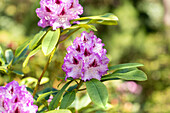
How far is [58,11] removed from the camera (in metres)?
0.99

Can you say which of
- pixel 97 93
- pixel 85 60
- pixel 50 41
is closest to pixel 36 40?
pixel 50 41

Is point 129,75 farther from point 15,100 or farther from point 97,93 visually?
point 15,100

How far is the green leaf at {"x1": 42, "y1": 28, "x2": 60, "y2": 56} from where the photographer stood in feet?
2.99

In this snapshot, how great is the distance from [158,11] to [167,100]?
108 inches

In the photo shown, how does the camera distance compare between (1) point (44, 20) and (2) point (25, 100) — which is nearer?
(2) point (25, 100)

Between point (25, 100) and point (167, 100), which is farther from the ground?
point (25, 100)

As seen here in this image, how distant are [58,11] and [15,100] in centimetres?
37

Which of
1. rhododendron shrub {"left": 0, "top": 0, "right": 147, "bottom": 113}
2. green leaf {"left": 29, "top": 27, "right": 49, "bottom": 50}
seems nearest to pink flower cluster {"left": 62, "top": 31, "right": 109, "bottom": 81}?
rhododendron shrub {"left": 0, "top": 0, "right": 147, "bottom": 113}

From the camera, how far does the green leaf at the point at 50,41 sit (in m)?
0.91

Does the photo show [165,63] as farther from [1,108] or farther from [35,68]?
[1,108]

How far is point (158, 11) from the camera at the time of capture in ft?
19.3

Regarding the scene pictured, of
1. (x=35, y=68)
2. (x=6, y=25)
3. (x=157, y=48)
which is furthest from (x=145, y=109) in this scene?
(x=6, y=25)

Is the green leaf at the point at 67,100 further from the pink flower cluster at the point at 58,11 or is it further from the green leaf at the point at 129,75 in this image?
the pink flower cluster at the point at 58,11

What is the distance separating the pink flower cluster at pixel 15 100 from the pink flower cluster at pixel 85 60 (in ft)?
0.57
